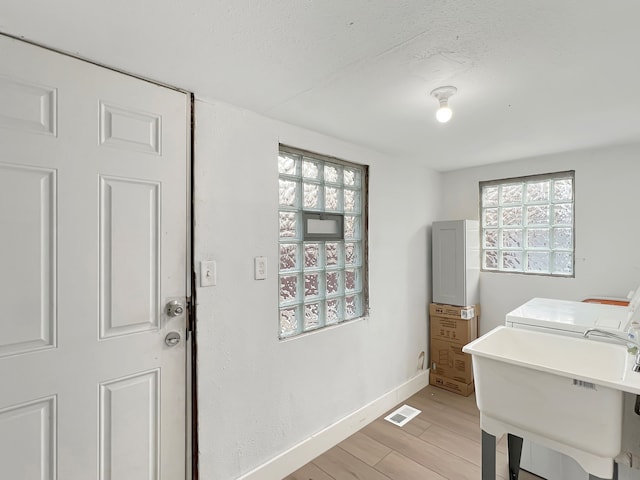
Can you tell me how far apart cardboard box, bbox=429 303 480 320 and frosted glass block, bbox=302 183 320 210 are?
1.71 metres

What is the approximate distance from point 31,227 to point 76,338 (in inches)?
17.4

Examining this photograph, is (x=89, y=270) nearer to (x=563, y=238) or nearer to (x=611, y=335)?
(x=611, y=335)

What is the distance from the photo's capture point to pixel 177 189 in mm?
1520

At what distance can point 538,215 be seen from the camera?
2916mm

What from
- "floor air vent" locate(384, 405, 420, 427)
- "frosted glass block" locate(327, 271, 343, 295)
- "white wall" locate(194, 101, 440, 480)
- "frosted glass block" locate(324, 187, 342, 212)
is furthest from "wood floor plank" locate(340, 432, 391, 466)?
"frosted glass block" locate(324, 187, 342, 212)

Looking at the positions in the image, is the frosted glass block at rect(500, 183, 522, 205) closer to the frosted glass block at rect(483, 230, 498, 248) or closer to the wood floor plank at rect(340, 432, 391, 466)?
the frosted glass block at rect(483, 230, 498, 248)

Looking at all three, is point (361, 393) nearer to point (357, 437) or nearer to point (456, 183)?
point (357, 437)

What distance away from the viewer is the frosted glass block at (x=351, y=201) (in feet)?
8.08

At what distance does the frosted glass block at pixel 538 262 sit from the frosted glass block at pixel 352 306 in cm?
168

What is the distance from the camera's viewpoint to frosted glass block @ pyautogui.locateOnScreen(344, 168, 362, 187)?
2.47 m

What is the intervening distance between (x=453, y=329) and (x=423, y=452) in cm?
119

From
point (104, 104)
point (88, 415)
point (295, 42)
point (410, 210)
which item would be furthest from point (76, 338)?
point (410, 210)

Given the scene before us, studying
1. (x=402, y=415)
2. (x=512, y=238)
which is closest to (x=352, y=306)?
(x=402, y=415)

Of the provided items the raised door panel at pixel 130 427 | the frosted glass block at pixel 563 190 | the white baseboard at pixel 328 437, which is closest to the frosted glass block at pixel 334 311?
the white baseboard at pixel 328 437
